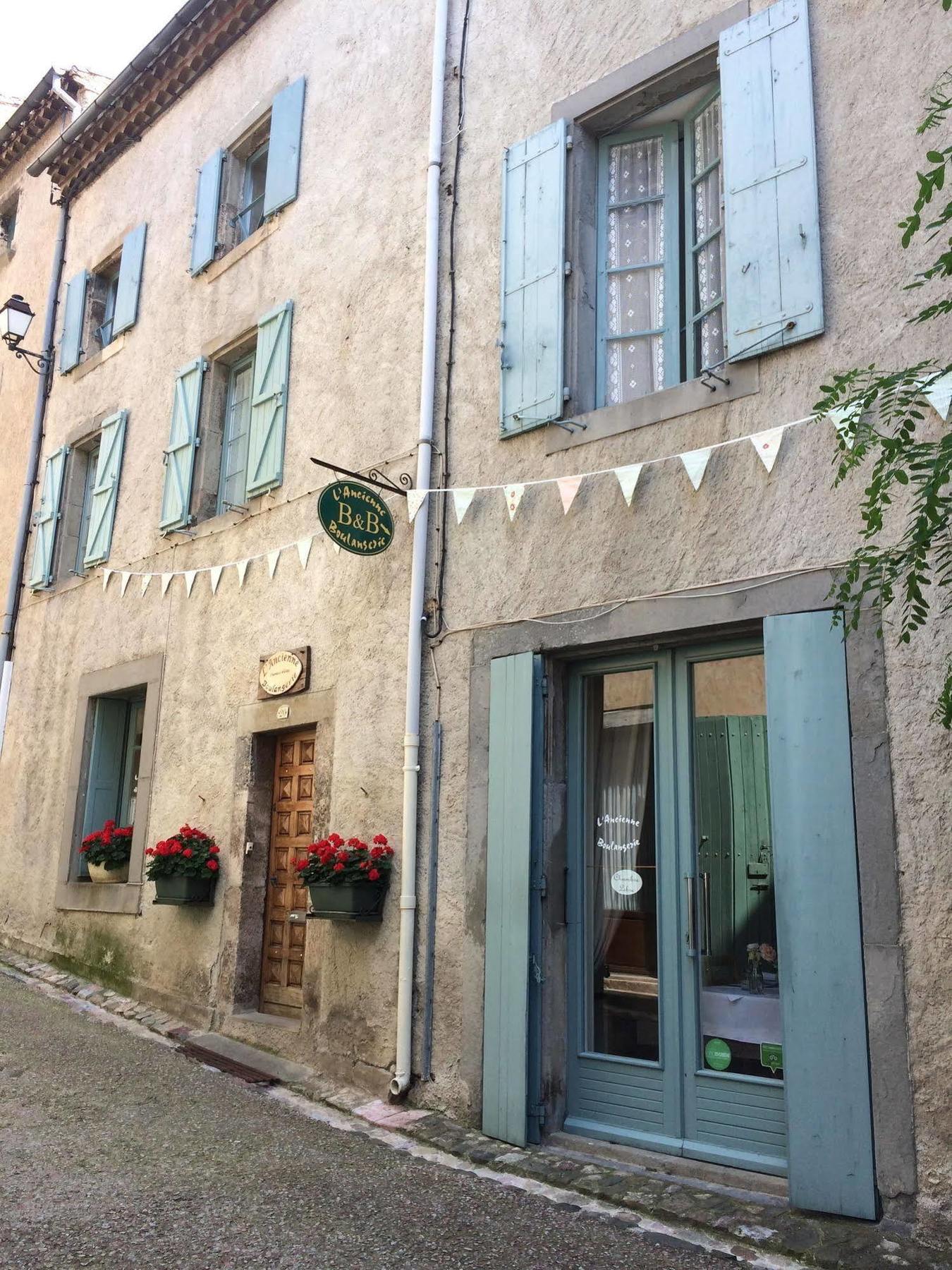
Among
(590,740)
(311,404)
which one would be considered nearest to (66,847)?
(311,404)

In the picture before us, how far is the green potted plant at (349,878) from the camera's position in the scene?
18.4ft

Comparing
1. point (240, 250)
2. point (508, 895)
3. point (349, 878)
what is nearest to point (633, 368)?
point (508, 895)

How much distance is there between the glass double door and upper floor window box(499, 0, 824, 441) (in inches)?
54.2

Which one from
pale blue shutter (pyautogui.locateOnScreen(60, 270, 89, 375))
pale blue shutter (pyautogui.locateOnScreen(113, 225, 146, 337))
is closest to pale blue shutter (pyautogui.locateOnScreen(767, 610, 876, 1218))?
pale blue shutter (pyautogui.locateOnScreen(113, 225, 146, 337))

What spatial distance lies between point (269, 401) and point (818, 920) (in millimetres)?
5133

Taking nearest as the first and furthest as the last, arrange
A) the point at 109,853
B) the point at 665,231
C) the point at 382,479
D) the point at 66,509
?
the point at 665,231 → the point at 382,479 → the point at 109,853 → the point at 66,509

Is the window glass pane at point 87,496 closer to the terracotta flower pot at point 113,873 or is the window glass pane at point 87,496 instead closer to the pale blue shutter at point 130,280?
the pale blue shutter at point 130,280

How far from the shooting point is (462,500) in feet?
18.9

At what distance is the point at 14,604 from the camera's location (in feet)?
35.0

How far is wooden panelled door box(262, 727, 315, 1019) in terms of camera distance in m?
6.73

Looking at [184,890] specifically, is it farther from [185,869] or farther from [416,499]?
[416,499]

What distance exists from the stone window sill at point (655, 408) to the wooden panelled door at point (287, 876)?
2632 mm

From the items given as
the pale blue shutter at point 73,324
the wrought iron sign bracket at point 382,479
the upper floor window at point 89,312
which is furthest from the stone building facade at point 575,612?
the pale blue shutter at point 73,324

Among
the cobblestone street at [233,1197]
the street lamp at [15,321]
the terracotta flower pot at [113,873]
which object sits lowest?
the cobblestone street at [233,1197]
